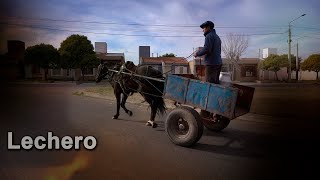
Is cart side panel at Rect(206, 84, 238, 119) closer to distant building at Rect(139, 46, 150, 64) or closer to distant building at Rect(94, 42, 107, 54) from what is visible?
distant building at Rect(139, 46, 150, 64)

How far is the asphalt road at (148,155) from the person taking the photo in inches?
113

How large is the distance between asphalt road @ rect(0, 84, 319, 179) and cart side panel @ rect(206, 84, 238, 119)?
0.61m

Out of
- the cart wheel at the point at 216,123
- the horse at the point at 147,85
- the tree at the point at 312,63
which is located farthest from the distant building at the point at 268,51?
the horse at the point at 147,85

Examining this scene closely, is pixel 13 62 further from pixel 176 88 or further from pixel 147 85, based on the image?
pixel 147 85

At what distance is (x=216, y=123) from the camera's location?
5230 mm

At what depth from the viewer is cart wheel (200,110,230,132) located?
16.8 feet

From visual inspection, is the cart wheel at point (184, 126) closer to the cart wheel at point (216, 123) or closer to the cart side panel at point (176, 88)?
the cart side panel at point (176, 88)

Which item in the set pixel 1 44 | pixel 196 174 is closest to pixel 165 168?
pixel 196 174

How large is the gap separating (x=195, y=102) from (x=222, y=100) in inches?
17.8

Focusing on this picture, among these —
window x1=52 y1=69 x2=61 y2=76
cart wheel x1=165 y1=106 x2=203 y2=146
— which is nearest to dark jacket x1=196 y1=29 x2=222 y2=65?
cart wheel x1=165 y1=106 x2=203 y2=146

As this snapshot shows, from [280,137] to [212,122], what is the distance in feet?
4.22

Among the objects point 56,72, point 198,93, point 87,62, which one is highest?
point 87,62

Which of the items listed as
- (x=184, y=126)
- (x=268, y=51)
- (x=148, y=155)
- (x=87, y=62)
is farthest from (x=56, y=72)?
(x=268, y=51)

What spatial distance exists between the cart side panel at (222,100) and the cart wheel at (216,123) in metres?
1.19
